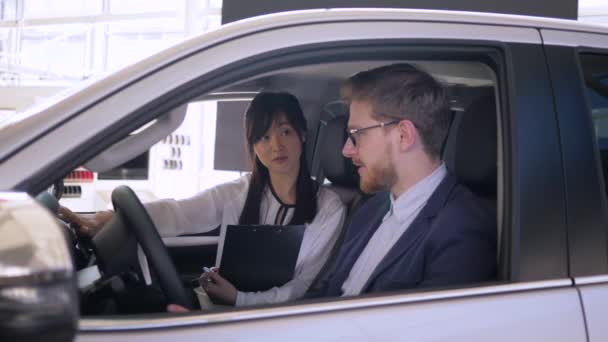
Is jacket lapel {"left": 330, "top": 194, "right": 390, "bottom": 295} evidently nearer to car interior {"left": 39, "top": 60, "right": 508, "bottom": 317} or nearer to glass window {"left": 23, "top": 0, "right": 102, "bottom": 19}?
car interior {"left": 39, "top": 60, "right": 508, "bottom": 317}

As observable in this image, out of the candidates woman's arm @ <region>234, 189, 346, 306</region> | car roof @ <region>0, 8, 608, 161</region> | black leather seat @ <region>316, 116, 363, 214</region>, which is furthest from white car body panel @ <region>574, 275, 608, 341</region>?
black leather seat @ <region>316, 116, 363, 214</region>

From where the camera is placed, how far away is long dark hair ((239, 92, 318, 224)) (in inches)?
106

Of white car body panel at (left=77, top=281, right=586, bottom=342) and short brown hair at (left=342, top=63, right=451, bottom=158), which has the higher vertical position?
short brown hair at (left=342, top=63, right=451, bottom=158)

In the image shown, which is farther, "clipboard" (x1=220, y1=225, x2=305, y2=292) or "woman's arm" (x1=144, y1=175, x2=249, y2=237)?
"woman's arm" (x1=144, y1=175, x2=249, y2=237)

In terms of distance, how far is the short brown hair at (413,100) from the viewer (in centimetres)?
188

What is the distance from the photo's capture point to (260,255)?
2.29 m

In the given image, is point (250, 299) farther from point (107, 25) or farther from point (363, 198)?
point (107, 25)

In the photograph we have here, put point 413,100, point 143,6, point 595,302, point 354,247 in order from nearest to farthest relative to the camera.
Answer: point 595,302 < point 413,100 < point 354,247 < point 143,6

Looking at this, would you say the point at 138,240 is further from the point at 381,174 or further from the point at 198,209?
the point at 198,209

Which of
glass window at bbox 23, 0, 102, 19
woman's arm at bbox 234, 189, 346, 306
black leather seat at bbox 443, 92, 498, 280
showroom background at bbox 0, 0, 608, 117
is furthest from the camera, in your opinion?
glass window at bbox 23, 0, 102, 19

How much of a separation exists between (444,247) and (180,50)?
2.30 feet

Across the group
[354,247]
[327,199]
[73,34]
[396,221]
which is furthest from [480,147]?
[73,34]

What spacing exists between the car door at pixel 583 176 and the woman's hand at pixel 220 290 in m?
1.05

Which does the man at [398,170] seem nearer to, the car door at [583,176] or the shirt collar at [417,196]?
the shirt collar at [417,196]
